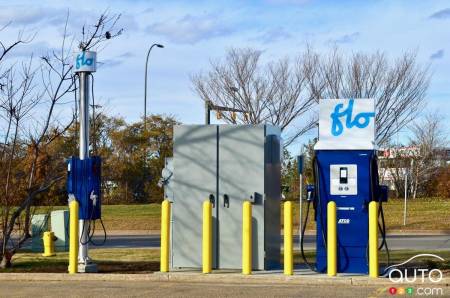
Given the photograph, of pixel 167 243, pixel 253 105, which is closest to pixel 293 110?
pixel 253 105

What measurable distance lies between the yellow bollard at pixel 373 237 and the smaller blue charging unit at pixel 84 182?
475 cm

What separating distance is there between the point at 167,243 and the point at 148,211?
872 inches

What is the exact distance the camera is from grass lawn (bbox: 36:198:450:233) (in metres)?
29.3

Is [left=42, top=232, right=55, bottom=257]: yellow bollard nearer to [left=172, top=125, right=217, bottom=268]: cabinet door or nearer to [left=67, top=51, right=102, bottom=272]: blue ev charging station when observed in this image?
[left=67, top=51, right=102, bottom=272]: blue ev charging station

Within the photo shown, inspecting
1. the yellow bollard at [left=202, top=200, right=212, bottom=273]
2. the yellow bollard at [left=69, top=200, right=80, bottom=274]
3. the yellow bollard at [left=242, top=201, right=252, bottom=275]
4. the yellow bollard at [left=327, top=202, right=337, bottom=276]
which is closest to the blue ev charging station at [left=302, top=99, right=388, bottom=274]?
the yellow bollard at [left=327, top=202, right=337, bottom=276]

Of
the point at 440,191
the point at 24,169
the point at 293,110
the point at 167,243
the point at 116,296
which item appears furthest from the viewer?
the point at 440,191

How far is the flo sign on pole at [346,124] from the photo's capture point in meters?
12.9

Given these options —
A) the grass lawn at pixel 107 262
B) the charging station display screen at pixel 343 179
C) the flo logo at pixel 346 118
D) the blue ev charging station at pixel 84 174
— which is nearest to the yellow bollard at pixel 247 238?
→ the charging station display screen at pixel 343 179

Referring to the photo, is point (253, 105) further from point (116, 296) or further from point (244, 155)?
point (116, 296)

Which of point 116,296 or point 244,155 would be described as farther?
point 244,155

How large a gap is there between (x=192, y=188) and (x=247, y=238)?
1573 millimetres

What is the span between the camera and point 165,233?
42.3 ft

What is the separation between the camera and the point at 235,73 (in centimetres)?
4266

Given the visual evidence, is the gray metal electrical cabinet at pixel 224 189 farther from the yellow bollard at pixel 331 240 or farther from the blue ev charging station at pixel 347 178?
the yellow bollard at pixel 331 240
